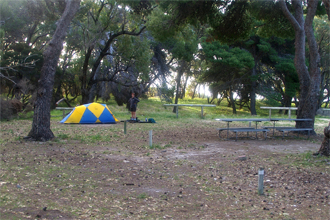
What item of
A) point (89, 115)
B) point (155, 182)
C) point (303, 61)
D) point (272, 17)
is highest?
point (272, 17)

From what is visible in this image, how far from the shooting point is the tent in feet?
47.5

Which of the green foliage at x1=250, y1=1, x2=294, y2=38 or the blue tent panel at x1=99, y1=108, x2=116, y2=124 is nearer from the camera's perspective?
the green foliage at x1=250, y1=1, x2=294, y2=38

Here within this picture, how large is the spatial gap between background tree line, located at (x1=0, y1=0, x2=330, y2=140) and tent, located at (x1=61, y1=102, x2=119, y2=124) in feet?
10.3

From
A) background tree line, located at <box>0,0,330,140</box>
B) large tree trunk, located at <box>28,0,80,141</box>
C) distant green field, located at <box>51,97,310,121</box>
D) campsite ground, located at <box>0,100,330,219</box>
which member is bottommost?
campsite ground, located at <box>0,100,330,219</box>

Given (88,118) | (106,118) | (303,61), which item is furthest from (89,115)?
(303,61)

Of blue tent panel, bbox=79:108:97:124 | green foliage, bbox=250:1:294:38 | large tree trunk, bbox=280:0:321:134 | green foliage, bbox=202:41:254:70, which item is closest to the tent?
blue tent panel, bbox=79:108:97:124

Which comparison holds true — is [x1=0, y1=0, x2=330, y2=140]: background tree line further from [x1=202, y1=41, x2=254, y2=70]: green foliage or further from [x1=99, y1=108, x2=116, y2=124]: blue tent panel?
[x1=99, y1=108, x2=116, y2=124]: blue tent panel

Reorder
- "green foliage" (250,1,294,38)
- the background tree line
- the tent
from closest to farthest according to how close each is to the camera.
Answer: the background tree line
"green foliage" (250,1,294,38)
the tent

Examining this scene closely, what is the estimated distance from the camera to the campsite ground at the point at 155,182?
4.11m

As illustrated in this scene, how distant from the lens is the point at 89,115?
14.7 metres

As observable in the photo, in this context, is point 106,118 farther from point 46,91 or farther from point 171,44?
point 171,44

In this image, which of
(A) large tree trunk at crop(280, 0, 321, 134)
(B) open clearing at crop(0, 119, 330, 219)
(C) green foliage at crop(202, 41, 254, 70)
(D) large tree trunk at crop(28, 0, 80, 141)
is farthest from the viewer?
(C) green foliage at crop(202, 41, 254, 70)

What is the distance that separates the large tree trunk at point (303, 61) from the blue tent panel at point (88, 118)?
30.6 feet

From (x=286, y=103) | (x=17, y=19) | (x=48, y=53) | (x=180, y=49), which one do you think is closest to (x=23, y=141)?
(x=48, y=53)
